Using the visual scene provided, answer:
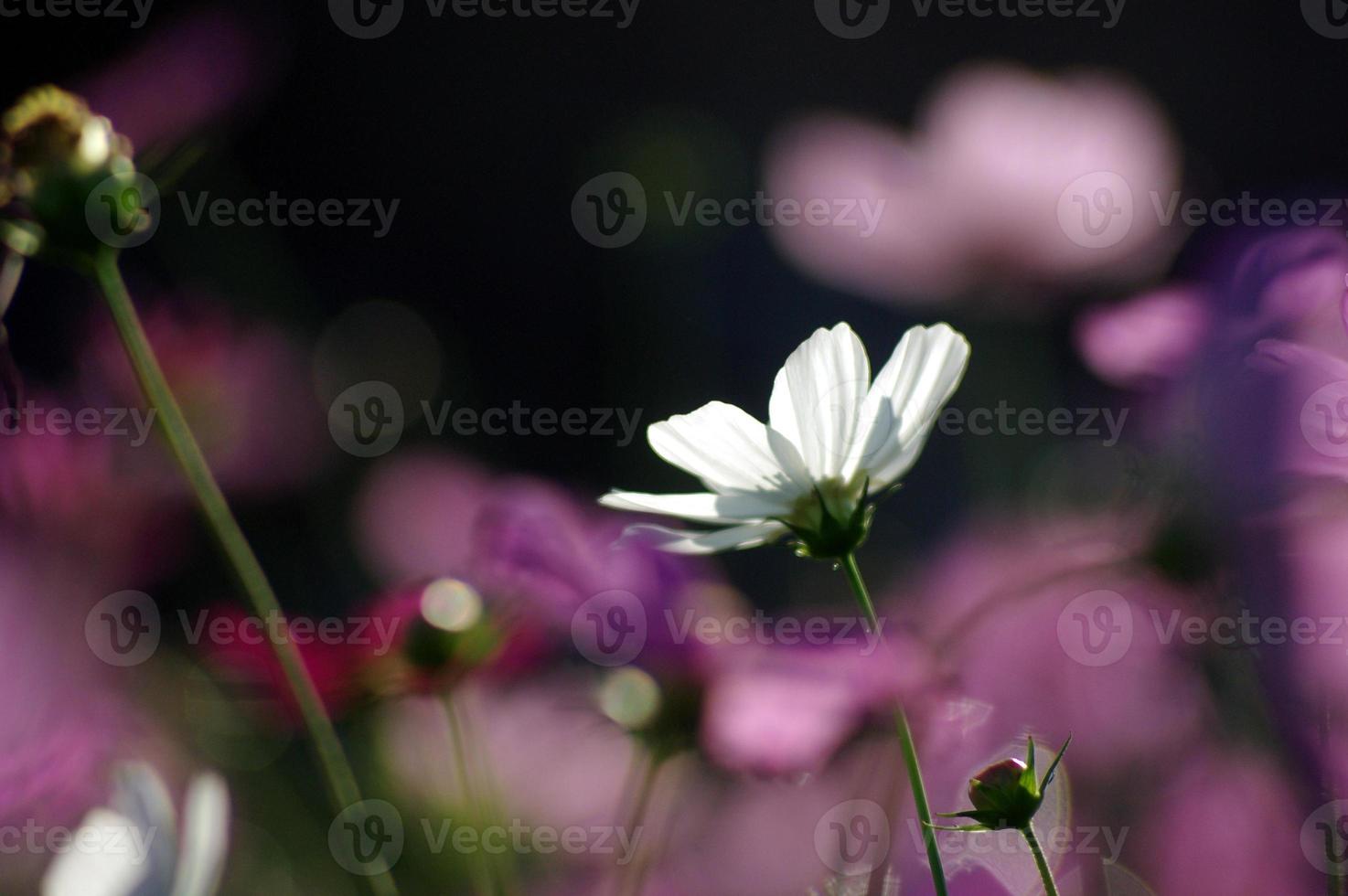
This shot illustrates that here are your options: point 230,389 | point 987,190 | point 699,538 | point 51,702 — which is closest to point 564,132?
point 230,389

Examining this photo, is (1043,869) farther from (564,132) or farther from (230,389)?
(564,132)

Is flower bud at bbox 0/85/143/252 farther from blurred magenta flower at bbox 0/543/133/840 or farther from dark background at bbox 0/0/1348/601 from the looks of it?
dark background at bbox 0/0/1348/601

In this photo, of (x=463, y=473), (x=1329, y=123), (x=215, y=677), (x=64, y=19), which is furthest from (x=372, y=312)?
(x=1329, y=123)

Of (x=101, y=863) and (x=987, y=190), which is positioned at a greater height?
(x=987, y=190)

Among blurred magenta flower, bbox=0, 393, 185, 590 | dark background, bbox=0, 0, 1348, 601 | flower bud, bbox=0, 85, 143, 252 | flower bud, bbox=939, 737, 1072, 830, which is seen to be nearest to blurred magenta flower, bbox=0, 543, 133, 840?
blurred magenta flower, bbox=0, 393, 185, 590

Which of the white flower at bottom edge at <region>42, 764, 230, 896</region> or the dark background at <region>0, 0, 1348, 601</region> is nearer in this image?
the white flower at bottom edge at <region>42, 764, 230, 896</region>
